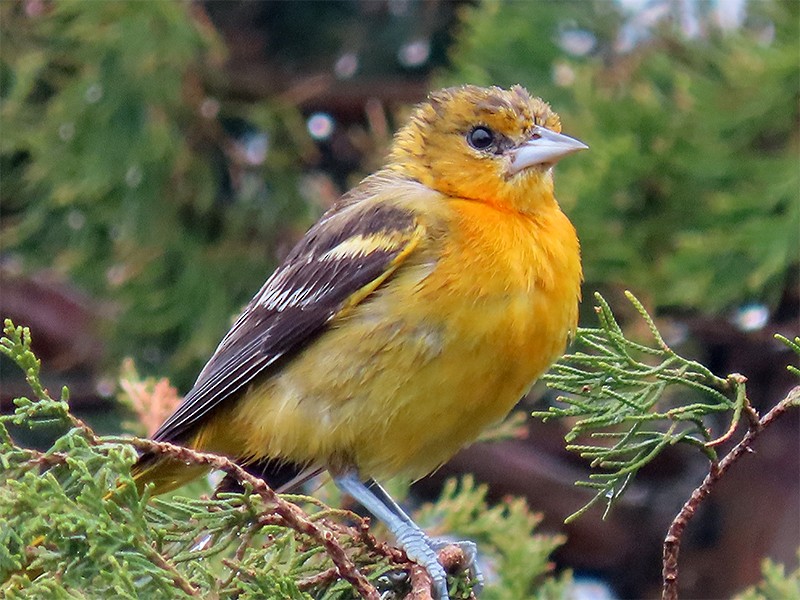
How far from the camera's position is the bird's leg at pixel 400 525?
272 centimetres

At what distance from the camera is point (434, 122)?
3883mm

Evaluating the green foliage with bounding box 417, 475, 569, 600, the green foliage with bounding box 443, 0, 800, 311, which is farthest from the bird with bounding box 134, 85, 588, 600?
the green foliage with bounding box 443, 0, 800, 311

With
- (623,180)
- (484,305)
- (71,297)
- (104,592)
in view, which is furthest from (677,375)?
(71,297)

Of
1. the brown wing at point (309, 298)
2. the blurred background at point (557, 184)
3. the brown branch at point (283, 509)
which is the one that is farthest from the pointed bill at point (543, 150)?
the brown branch at point (283, 509)

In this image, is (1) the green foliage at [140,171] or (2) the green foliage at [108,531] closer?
(2) the green foliage at [108,531]

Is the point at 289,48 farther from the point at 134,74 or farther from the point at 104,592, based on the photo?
the point at 104,592

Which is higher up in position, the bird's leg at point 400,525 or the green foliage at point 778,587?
the bird's leg at point 400,525

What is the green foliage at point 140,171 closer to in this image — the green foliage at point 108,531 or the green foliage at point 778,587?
the green foliage at point 778,587

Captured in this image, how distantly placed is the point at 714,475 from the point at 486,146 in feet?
5.67

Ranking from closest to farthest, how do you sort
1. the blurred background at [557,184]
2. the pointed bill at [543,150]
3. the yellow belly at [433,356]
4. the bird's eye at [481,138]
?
the yellow belly at [433,356]
the pointed bill at [543,150]
the bird's eye at [481,138]
the blurred background at [557,184]

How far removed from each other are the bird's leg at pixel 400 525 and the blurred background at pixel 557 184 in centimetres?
160

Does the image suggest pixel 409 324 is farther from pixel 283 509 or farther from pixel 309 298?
pixel 283 509

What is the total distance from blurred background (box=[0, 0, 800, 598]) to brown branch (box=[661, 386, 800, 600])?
2310 millimetres

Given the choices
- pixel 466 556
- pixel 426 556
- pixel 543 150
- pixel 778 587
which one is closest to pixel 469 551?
pixel 466 556
